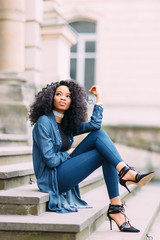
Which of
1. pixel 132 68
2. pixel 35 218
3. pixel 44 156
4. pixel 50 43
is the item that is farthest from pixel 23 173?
pixel 132 68

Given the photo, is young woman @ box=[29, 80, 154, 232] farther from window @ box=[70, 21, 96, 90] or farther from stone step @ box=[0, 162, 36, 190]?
window @ box=[70, 21, 96, 90]

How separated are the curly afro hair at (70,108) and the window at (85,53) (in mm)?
7022

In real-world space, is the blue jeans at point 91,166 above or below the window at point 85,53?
below

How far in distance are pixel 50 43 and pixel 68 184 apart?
134 inches

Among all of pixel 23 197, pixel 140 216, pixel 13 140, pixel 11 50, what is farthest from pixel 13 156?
pixel 11 50

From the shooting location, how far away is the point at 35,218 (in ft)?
10.2

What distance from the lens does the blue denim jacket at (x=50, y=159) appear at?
3.38m

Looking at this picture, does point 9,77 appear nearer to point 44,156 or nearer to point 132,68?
point 44,156

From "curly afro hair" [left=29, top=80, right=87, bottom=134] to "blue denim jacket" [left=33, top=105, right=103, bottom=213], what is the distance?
111 millimetres

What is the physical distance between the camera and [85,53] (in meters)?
10.8

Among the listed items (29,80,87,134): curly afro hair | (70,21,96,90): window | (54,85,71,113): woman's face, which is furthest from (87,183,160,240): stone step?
(70,21,96,90): window

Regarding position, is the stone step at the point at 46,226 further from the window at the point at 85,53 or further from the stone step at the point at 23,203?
the window at the point at 85,53

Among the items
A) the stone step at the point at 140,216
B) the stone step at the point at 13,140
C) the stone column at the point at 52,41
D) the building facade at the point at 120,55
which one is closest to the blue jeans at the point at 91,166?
the stone step at the point at 140,216

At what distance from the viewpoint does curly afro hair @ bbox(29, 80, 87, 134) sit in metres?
3.60
